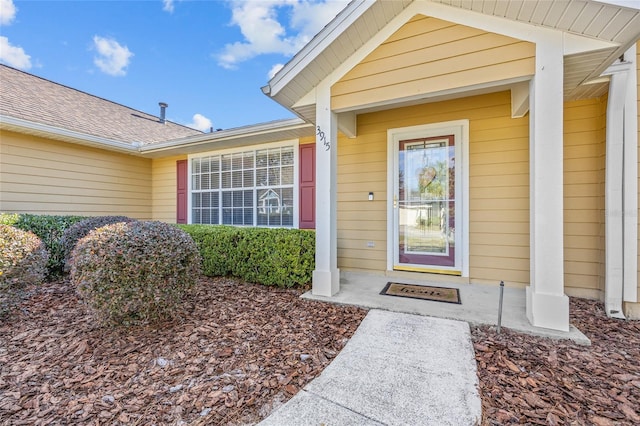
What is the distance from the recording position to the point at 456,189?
4.10 meters

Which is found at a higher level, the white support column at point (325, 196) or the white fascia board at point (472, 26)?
the white fascia board at point (472, 26)

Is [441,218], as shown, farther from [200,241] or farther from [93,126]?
[93,126]

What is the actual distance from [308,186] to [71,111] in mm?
5932

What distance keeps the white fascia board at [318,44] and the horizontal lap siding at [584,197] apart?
2.92 metres

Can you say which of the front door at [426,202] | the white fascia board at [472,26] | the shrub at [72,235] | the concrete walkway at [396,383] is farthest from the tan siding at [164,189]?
the concrete walkway at [396,383]

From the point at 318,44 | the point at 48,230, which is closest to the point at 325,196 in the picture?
the point at 318,44

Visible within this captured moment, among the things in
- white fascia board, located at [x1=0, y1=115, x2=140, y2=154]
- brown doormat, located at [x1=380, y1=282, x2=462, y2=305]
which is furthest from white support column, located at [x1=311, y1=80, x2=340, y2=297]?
white fascia board, located at [x1=0, y1=115, x2=140, y2=154]

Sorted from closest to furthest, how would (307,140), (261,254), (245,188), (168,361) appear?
(168,361), (261,254), (307,140), (245,188)

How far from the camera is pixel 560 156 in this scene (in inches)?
99.7

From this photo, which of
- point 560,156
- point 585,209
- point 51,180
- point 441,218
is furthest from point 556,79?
point 51,180

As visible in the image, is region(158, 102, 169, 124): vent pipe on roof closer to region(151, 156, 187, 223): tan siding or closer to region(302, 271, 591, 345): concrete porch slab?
region(151, 156, 187, 223): tan siding

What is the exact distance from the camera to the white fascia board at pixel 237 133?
493 cm

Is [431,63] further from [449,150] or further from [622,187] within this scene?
[622,187]

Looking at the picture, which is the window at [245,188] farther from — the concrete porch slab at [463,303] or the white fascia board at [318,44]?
the concrete porch slab at [463,303]
